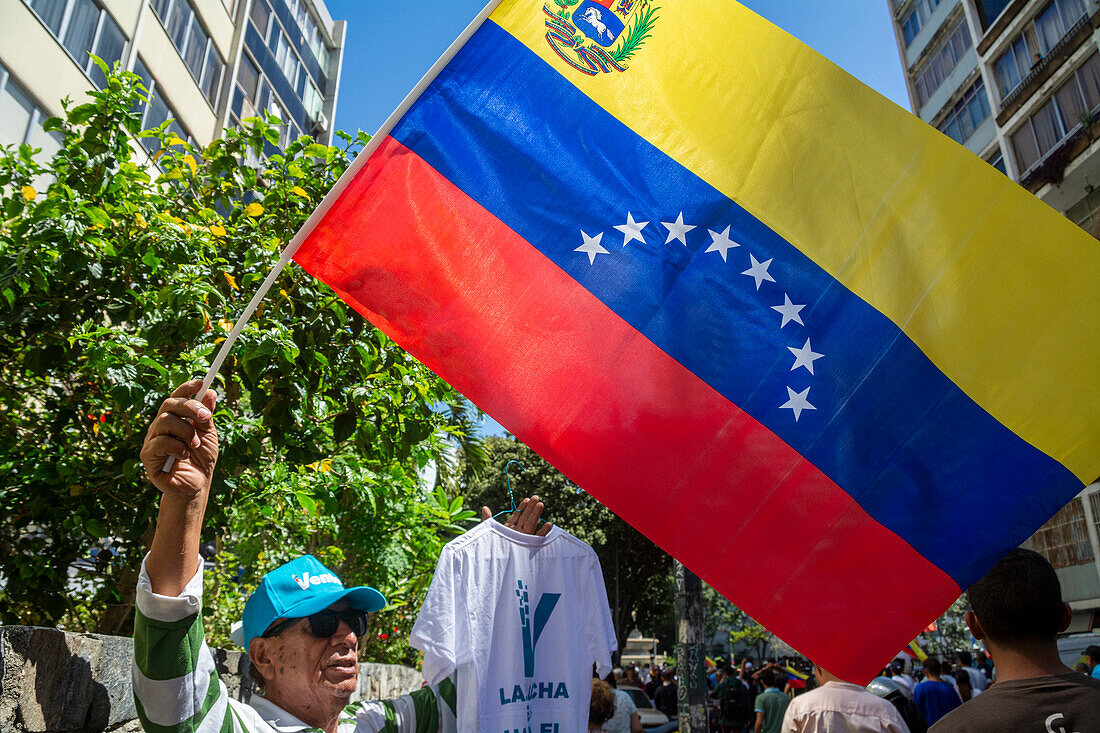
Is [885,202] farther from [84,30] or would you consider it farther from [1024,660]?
[84,30]

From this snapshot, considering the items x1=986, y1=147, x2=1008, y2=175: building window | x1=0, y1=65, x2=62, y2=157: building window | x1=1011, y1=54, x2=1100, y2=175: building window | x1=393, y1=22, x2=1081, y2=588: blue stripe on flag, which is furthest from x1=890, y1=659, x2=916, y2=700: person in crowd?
x1=986, y1=147, x2=1008, y2=175: building window

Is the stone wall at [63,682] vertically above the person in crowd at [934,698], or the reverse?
the stone wall at [63,682]

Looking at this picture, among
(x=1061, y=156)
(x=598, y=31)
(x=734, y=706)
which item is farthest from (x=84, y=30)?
(x=1061, y=156)

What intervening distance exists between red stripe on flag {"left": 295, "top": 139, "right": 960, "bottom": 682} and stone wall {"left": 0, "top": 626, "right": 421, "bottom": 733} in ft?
4.46

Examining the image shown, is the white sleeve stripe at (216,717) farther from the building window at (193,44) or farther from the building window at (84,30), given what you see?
the building window at (193,44)

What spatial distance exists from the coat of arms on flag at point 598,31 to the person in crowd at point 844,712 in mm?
3593

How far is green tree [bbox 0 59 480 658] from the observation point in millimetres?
3982

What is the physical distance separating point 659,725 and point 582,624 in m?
11.8

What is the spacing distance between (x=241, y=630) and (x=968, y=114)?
3205cm

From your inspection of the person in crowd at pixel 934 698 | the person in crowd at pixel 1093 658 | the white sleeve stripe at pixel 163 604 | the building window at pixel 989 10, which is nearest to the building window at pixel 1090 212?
the building window at pixel 989 10

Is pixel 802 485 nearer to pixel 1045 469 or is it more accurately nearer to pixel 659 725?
pixel 1045 469

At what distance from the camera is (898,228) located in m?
2.89

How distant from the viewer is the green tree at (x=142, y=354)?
3982 millimetres

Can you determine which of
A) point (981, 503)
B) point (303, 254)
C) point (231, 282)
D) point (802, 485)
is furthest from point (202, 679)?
point (231, 282)
